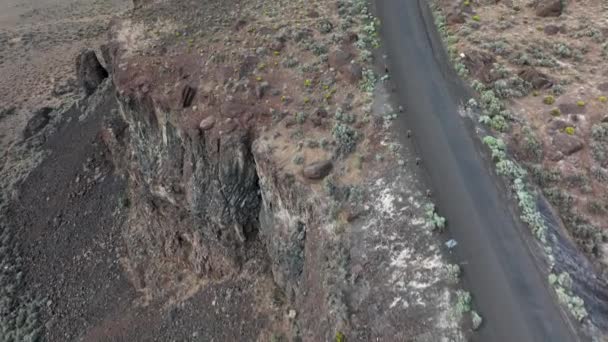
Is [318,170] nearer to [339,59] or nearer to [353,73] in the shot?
[353,73]

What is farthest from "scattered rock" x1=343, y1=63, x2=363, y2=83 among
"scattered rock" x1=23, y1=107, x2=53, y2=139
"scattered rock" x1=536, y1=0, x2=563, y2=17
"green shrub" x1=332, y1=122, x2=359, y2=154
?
"scattered rock" x1=23, y1=107, x2=53, y2=139

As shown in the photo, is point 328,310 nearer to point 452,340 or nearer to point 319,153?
point 452,340

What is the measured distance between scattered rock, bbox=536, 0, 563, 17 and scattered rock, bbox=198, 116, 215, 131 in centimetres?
2572

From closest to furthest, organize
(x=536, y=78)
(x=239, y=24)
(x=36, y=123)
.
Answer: (x=536, y=78)
(x=239, y=24)
(x=36, y=123)

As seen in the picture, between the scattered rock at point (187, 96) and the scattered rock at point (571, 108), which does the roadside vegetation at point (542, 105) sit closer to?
the scattered rock at point (571, 108)

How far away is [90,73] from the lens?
5159 cm

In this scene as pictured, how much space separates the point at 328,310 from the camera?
840 inches

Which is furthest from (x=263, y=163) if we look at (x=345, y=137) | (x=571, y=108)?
(x=571, y=108)

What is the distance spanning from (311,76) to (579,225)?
60.2ft

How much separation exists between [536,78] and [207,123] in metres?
21.2

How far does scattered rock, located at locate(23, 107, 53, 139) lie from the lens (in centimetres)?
5144

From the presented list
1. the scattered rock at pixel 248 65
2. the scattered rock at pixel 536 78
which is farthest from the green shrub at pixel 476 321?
the scattered rock at pixel 248 65

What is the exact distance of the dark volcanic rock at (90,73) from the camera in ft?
169

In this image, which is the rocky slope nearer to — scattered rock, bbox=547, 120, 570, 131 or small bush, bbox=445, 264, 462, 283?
scattered rock, bbox=547, 120, 570, 131
